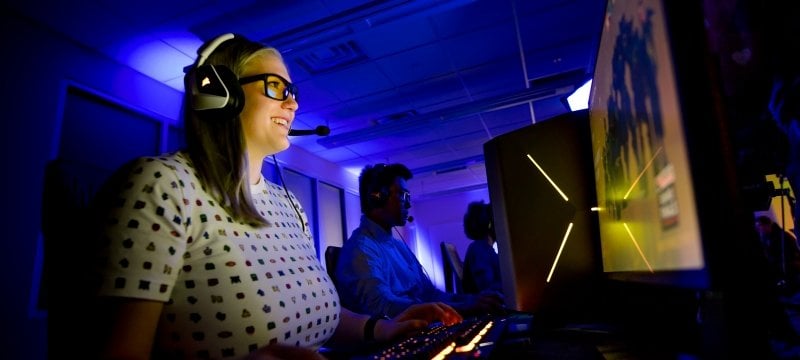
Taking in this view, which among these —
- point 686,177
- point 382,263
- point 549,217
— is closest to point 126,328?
point 686,177

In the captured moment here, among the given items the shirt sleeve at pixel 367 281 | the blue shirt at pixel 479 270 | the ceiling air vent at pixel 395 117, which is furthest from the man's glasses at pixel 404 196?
the ceiling air vent at pixel 395 117

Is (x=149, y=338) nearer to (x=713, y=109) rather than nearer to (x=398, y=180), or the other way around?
(x=713, y=109)

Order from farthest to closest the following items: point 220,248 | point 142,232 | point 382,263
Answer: point 382,263 < point 220,248 < point 142,232

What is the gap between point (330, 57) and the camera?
11.3 ft

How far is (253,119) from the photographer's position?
0.96 metres

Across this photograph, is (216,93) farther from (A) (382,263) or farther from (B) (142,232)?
(A) (382,263)

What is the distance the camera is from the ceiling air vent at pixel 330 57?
332 cm

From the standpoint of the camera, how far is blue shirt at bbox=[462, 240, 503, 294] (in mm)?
2889

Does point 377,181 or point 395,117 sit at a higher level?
point 395,117

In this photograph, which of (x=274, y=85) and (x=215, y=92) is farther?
(x=274, y=85)

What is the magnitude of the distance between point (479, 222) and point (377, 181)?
134 centimetres

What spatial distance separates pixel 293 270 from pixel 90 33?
315 centimetres

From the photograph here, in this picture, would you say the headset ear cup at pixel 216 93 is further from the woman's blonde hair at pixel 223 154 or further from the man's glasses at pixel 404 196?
the man's glasses at pixel 404 196

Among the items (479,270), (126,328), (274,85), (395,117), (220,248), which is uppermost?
(395,117)
